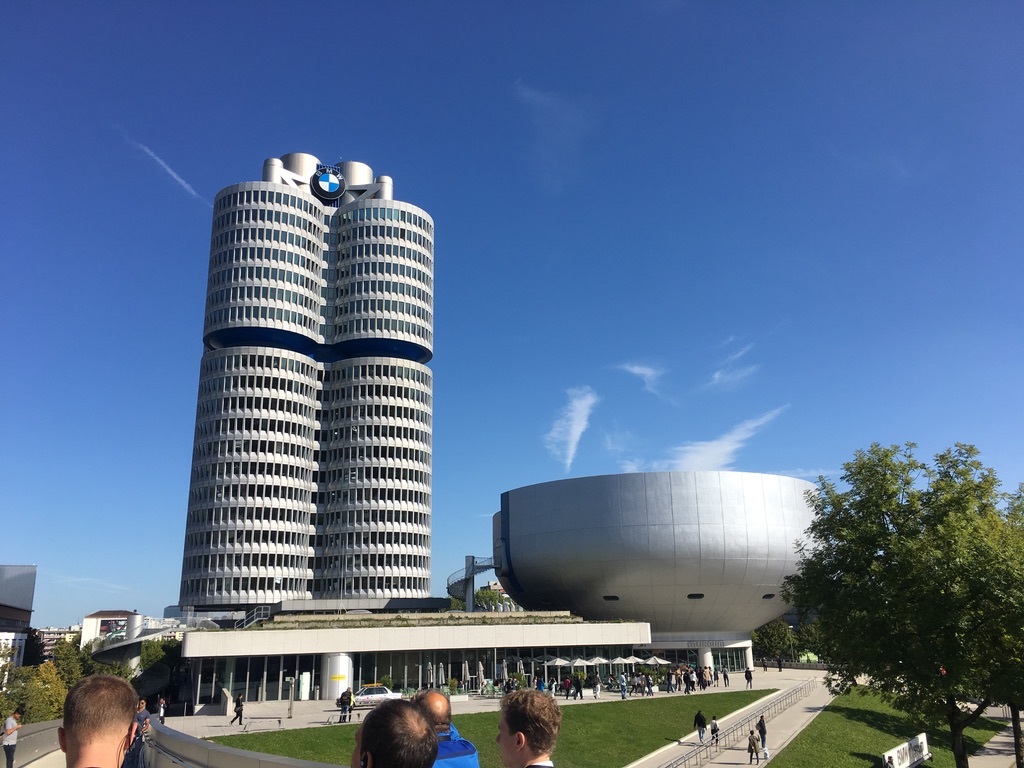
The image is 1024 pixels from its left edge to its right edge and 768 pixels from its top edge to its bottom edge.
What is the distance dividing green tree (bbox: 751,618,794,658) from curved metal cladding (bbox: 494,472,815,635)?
43.0ft

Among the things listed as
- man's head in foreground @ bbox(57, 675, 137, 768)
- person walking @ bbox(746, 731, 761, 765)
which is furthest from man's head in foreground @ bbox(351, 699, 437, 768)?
person walking @ bbox(746, 731, 761, 765)

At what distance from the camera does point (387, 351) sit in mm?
112062

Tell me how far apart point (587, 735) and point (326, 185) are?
98.1 m

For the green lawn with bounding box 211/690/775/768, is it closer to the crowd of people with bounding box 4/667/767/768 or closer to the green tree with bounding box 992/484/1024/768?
the green tree with bounding box 992/484/1024/768

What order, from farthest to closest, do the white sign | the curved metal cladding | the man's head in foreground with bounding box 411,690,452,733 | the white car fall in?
the curved metal cladding
the white car
the white sign
the man's head in foreground with bounding box 411,690,452,733

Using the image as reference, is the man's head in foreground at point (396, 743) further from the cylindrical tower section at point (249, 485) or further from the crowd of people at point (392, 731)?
the cylindrical tower section at point (249, 485)

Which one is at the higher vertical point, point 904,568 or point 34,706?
point 904,568

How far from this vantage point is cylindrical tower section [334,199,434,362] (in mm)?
108562

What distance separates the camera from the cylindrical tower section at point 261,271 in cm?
10188

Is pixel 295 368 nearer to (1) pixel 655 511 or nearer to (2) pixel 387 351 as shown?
(2) pixel 387 351

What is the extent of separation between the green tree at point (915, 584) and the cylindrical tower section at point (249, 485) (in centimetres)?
7950

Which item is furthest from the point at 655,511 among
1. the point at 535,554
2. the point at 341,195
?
the point at 341,195

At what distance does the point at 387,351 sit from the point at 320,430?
15.0 m

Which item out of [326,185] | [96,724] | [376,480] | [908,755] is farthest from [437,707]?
[326,185]
